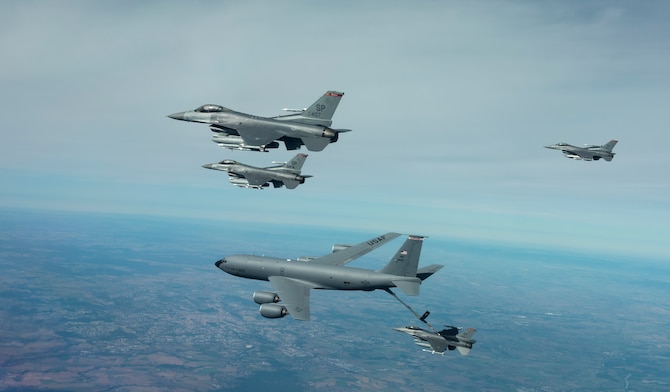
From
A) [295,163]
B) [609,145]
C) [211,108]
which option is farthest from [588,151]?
[211,108]

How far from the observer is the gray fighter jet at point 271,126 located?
7600 centimetres

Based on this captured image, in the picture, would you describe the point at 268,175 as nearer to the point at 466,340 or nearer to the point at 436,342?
the point at 436,342

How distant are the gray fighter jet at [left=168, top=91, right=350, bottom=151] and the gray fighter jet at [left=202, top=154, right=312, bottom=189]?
331cm

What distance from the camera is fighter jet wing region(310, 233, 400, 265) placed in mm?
82562

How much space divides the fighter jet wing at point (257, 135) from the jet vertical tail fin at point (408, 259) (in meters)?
27.9

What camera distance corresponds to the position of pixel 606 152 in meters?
96.2

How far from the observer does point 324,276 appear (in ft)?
251

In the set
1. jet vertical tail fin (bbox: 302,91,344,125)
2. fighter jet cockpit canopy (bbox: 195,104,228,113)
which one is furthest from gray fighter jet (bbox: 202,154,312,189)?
fighter jet cockpit canopy (bbox: 195,104,228,113)

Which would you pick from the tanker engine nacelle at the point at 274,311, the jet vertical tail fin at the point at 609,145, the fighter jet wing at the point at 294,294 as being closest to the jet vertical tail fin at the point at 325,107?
the fighter jet wing at the point at 294,294

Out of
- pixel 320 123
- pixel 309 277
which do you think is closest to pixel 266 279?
pixel 309 277

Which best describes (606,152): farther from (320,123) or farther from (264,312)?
(264,312)

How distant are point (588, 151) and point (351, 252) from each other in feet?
186

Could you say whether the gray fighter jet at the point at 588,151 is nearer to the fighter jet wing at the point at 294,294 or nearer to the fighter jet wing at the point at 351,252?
the fighter jet wing at the point at 351,252

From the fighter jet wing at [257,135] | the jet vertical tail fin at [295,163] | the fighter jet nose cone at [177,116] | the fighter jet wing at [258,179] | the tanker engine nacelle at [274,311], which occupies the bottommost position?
the tanker engine nacelle at [274,311]
